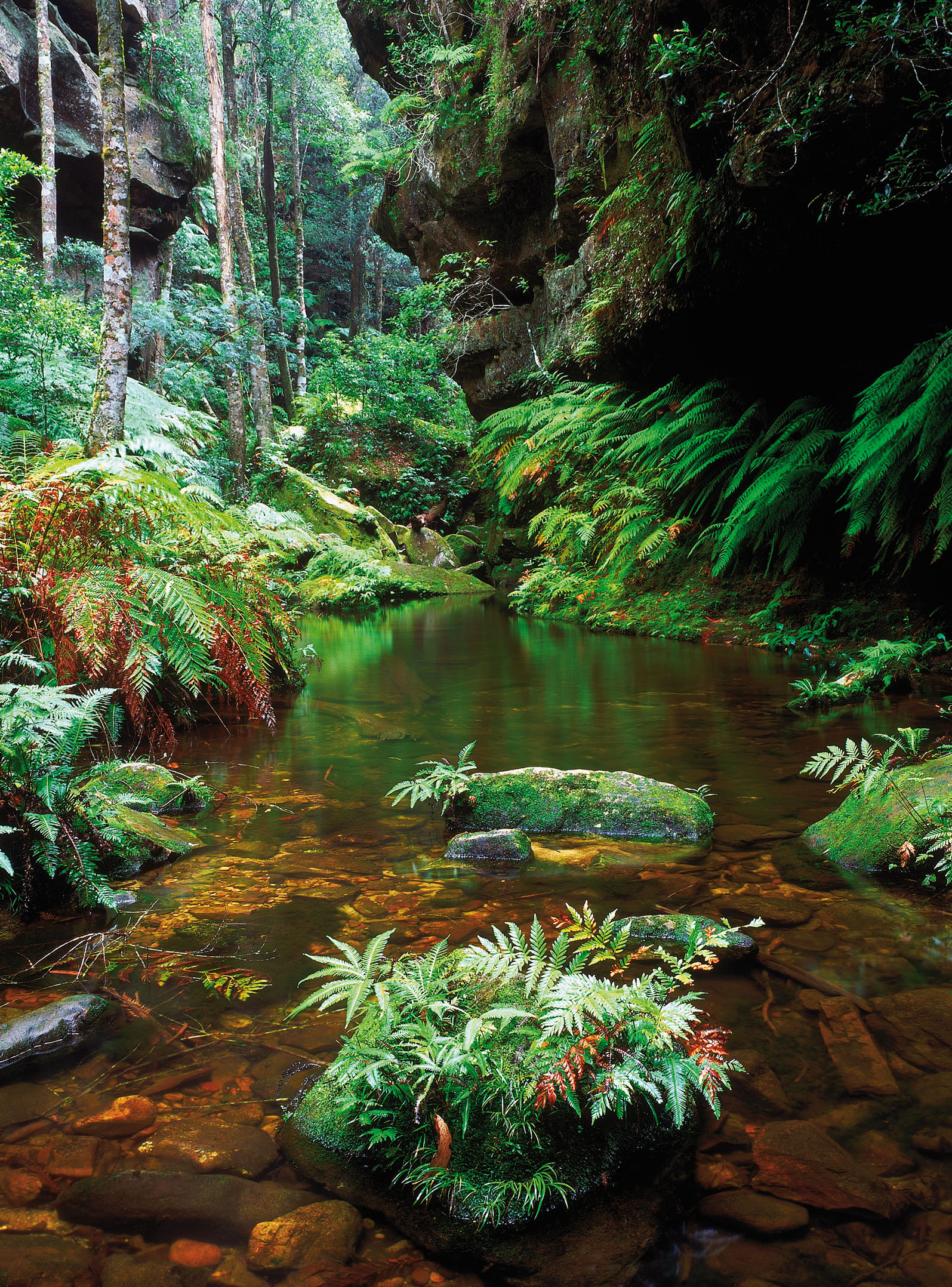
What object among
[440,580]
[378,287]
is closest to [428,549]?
[440,580]

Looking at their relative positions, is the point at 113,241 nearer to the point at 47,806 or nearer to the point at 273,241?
the point at 47,806

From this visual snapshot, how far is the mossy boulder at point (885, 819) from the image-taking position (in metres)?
2.33

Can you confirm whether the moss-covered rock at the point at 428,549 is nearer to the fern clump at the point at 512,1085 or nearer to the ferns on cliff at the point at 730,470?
the ferns on cliff at the point at 730,470

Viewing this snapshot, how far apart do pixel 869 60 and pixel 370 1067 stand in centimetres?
556

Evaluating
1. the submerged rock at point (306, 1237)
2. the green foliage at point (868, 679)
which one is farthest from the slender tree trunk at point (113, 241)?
the submerged rock at point (306, 1237)

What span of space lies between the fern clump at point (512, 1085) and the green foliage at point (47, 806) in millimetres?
1073

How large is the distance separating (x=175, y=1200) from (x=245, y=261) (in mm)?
20438

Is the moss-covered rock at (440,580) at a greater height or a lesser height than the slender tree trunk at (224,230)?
lesser

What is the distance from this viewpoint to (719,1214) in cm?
119

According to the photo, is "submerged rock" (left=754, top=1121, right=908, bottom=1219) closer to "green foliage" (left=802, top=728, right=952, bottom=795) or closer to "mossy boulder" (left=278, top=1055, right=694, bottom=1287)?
"mossy boulder" (left=278, top=1055, right=694, bottom=1287)

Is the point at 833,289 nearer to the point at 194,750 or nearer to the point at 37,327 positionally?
the point at 194,750

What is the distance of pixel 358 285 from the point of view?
101ft

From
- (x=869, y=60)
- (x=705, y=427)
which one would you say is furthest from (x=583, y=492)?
(x=869, y=60)

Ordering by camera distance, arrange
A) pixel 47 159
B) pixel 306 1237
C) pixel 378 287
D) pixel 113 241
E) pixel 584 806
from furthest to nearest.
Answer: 1. pixel 378 287
2. pixel 47 159
3. pixel 113 241
4. pixel 584 806
5. pixel 306 1237
